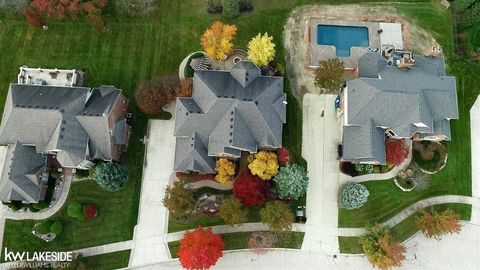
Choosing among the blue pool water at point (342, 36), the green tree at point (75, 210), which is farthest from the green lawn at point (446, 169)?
the green tree at point (75, 210)

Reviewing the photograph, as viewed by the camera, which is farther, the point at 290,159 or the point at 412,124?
the point at 290,159

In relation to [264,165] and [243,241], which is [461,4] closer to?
[264,165]

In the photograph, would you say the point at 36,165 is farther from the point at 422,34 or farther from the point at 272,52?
the point at 422,34

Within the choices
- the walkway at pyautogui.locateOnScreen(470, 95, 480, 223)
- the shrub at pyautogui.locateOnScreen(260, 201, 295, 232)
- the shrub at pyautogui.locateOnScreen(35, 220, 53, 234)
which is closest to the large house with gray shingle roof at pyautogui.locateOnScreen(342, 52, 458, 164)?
the walkway at pyautogui.locateOnScreen(470, 95, 480, 223)

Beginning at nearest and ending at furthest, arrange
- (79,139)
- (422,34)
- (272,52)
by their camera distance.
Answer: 1. (79,139)
2. (272,52)
3. (422,34)

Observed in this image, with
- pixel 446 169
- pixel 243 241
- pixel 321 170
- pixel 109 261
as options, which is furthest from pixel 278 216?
pixel 446 169

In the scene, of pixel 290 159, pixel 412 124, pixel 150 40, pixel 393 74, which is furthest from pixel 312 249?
pixel 150 40

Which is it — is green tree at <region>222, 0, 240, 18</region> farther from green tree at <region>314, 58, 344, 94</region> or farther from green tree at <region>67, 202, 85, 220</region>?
green tree at <region>67, 202, 85, 220</region>
